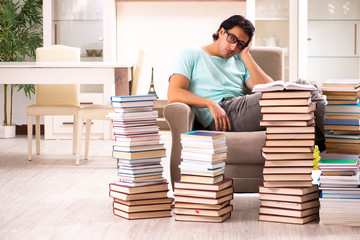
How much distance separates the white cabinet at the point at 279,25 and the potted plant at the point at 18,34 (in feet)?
7.00

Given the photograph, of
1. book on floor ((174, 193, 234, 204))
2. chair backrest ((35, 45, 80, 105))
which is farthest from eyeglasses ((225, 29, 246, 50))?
chair backrest ((35, 45, 80, 105))

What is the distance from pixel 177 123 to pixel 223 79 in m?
0.45

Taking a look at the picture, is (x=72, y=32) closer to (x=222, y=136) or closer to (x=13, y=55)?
(x=13, y=55)

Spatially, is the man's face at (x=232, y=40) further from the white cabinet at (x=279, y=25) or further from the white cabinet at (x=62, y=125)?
the white cabinet at (x=62, y=125)

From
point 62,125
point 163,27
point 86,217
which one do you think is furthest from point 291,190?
point 163,27

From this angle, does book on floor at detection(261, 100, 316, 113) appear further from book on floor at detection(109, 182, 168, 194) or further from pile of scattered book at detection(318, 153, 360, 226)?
book on floor at detection(109, 182, 168, 194)

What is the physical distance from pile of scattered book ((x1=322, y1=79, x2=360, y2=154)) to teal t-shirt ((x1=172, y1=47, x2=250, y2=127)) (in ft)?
2.01

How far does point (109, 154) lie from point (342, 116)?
2.55 metres

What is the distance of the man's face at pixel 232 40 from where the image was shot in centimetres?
327

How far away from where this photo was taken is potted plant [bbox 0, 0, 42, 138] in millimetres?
5984

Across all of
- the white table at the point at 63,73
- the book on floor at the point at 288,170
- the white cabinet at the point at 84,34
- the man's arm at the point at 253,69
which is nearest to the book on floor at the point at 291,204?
the book on floor at the point at 288,170

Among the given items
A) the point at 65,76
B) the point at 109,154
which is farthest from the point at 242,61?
the point at 109,154

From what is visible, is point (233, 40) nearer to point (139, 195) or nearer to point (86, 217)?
point (139, 195)

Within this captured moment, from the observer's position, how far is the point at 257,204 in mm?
3182
